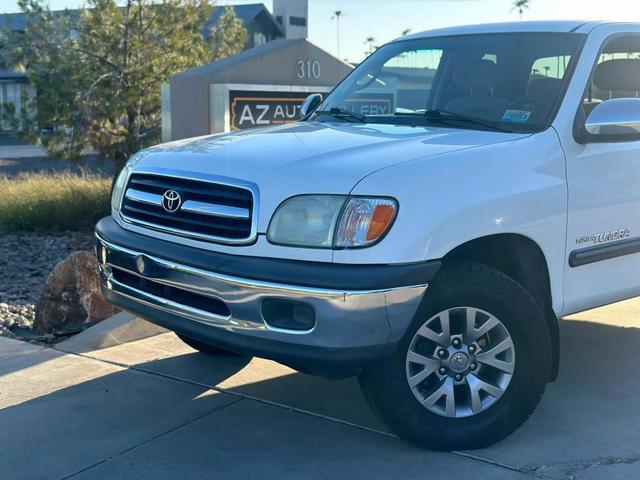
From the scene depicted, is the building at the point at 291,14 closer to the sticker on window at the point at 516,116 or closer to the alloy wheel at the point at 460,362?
the sticker on window at the point at 516,116

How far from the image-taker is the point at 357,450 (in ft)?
13.5

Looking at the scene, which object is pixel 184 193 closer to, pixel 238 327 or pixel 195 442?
pixel 238 327

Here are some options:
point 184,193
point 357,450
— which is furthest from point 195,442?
point 184,193

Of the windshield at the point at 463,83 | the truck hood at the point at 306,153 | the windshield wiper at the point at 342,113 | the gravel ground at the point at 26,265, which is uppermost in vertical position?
the windshield at the point at 463,83

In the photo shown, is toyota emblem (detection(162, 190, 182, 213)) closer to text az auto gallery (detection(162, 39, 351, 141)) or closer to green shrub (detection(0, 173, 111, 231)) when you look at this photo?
text az auto gallery (detection(162, 39, 351, 141))

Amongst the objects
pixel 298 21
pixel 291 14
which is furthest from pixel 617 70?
pixel 298 21

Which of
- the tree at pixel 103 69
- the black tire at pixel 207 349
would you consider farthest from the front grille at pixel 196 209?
the tree at pixel 103 69

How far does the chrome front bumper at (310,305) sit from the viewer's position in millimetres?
3518

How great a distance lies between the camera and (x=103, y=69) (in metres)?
13.2

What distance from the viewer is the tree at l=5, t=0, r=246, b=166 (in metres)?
12.9

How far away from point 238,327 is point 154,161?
1.16 m

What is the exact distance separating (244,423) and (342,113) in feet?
6.56

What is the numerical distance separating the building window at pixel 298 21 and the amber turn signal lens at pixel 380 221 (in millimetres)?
54454

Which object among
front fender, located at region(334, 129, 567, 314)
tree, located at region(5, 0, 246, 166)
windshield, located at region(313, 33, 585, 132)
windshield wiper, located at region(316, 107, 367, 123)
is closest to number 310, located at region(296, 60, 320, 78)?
tree, located at region(5, 0, 246, 166)
